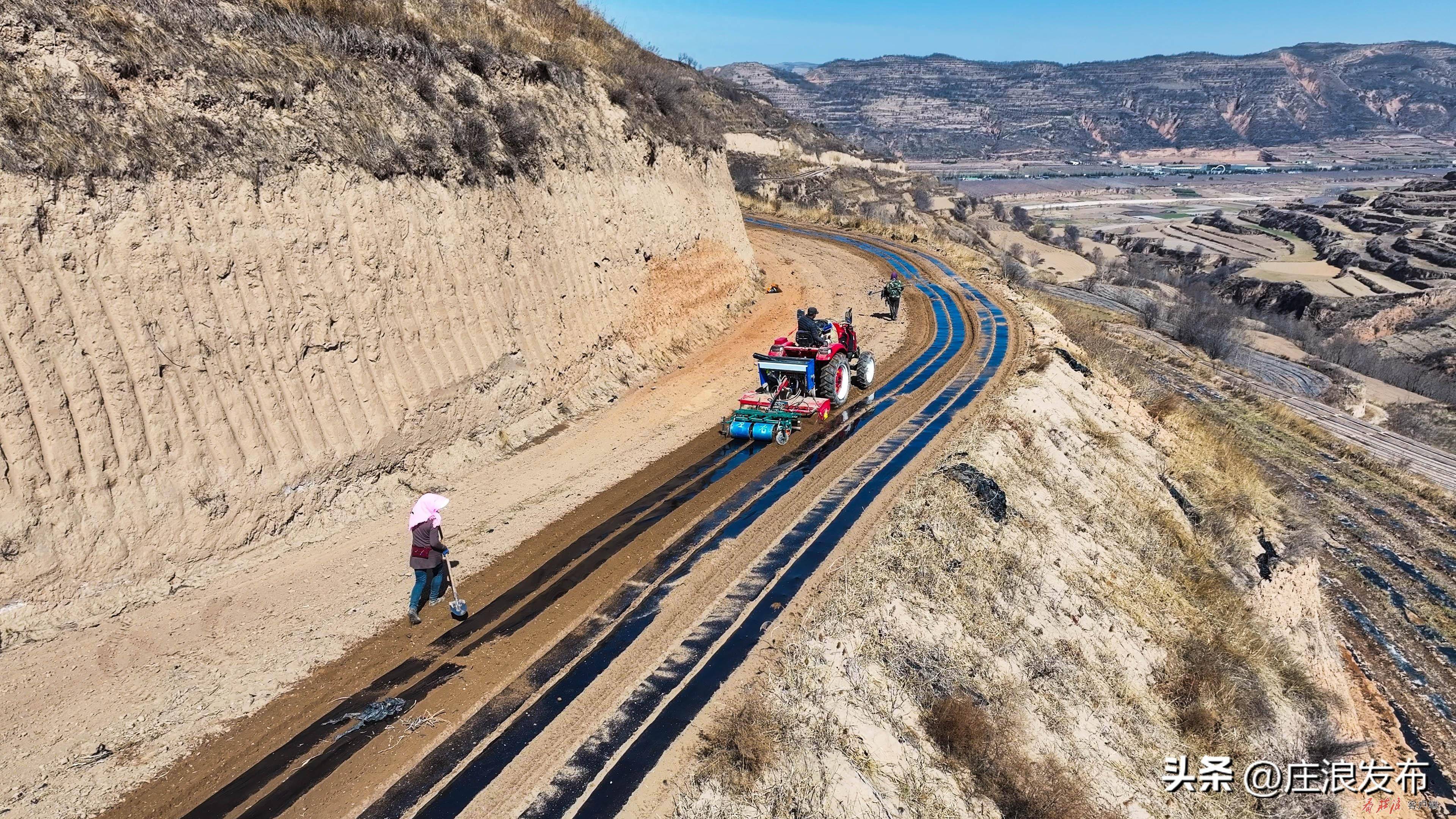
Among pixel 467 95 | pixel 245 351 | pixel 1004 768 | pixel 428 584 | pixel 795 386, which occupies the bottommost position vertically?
pixel 1004 768

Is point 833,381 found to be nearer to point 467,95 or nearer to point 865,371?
point 865,371

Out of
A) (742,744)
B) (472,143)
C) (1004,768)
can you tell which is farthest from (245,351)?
(1004,768)

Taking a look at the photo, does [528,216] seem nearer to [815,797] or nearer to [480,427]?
[480,427]

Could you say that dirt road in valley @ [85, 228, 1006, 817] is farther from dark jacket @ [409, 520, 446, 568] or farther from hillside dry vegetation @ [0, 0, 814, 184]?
hillside dry vegetation @ [0, 0, 814, 184]

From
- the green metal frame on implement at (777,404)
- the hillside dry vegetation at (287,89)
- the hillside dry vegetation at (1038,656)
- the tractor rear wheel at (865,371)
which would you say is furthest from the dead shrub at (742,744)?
the tractor rear wheel at (865,371)

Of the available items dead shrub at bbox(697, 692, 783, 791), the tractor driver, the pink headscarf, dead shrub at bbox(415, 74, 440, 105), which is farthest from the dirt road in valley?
dead shrub at bbox(415, 74, 440, 105)

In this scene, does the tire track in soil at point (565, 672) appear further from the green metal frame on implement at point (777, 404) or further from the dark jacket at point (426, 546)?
the dark jacket at point (426, 546)
